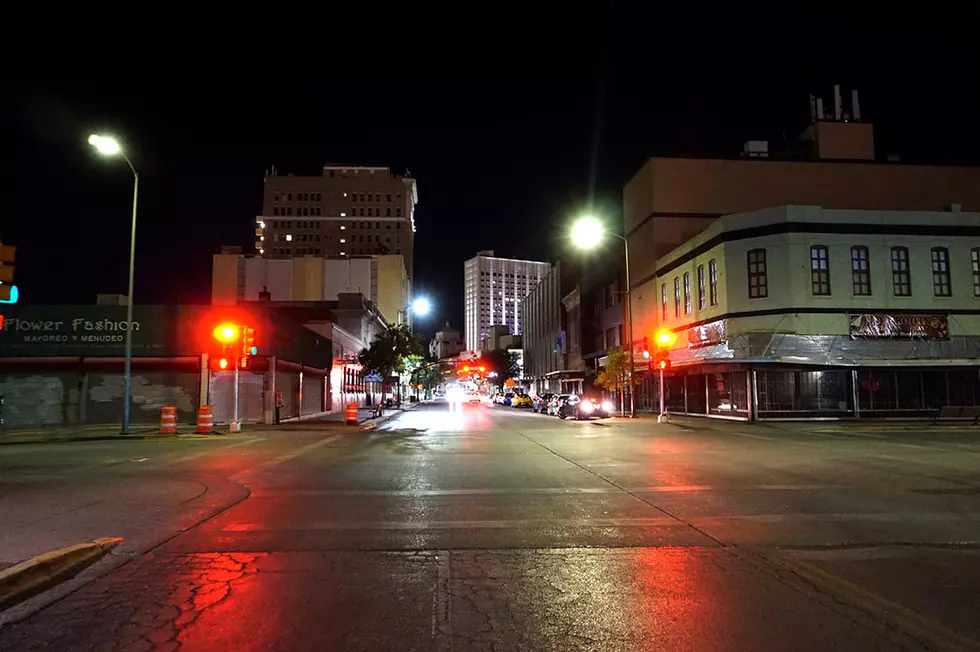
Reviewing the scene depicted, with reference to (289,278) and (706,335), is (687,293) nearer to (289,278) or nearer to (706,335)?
(706,335)

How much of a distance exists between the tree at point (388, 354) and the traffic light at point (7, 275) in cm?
4809

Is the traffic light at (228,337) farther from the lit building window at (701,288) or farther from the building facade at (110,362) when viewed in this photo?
the lit building window at (701,288)

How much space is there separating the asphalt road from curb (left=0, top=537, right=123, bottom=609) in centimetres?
20

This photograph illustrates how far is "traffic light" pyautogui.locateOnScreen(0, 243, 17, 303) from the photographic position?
11344 mm

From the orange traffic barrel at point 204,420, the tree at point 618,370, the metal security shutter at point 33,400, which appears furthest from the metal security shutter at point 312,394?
the tree at point 618,370

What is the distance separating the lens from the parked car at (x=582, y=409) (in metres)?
40.3

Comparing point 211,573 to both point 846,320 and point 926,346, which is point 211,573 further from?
point 926,346

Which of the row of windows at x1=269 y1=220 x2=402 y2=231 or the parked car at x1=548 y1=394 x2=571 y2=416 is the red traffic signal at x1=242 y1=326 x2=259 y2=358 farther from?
the row of windows at x1=269 y1=220 x2=402 y2=231

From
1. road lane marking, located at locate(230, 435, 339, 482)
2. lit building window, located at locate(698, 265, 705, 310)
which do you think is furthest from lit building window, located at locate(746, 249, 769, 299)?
road lane marking, located at locate(230, 435, 339, 482)

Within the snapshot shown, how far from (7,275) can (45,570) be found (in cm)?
675

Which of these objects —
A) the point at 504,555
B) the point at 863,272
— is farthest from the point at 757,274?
the point at 504,555

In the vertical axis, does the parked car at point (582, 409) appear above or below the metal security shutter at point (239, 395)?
below

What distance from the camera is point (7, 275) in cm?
1141

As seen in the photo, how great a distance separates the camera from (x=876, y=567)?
7.09m
